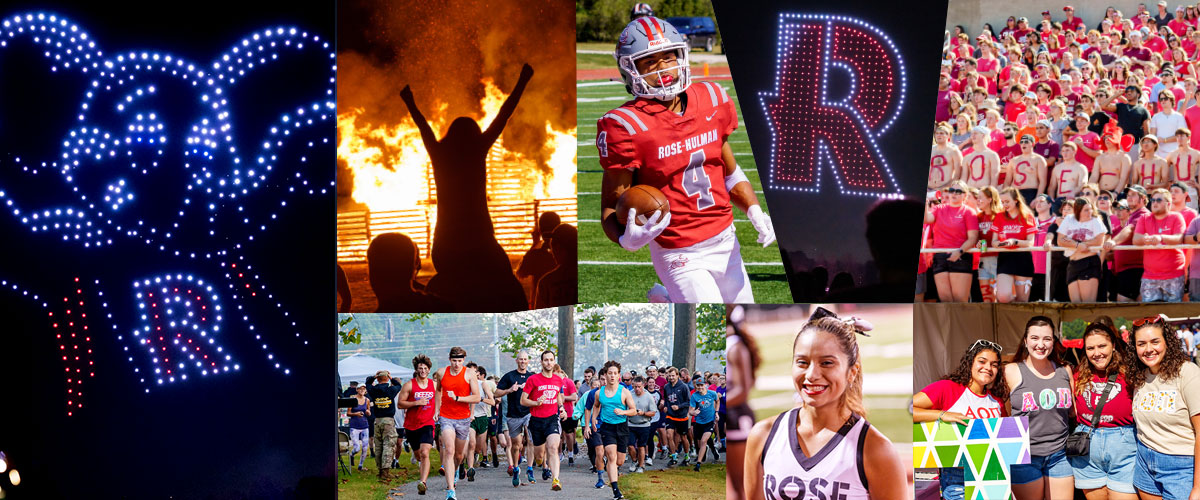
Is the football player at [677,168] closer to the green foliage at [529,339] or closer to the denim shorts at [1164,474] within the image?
the green foliage at [529,339]

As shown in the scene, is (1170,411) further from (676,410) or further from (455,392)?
(455,392)

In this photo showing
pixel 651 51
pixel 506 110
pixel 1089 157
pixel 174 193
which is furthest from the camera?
pixel 1089 157

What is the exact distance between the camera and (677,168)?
8461 millimetres

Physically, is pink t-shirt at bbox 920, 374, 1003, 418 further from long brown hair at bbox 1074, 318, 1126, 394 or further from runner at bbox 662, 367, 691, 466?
runner at bbox 662, 367, 691, 466

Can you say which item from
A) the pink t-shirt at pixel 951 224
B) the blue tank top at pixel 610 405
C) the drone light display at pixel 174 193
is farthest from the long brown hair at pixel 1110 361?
the drone light display at pixel 174 193

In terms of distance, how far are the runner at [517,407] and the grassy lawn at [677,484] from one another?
0.83 m

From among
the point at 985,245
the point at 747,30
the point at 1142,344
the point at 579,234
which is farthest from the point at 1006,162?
the point at 579,234

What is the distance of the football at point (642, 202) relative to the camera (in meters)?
8.41

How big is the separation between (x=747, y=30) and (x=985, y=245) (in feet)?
7.86

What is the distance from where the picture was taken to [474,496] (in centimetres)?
848

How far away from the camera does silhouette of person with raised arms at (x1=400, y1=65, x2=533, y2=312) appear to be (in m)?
8.16

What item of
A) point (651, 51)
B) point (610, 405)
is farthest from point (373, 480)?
point (651, 51)

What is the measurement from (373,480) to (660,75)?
3651mm

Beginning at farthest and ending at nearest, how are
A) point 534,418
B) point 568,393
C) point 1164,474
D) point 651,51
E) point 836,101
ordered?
point 568,393 → point 534,418 → point 836,101 → point 651,51 → point 1164,474
